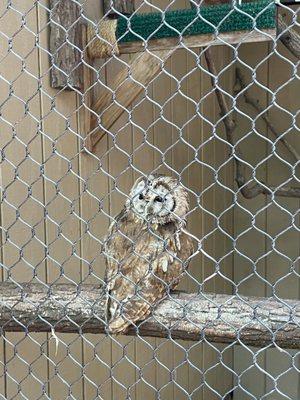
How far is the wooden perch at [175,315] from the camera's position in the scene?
1.37 m

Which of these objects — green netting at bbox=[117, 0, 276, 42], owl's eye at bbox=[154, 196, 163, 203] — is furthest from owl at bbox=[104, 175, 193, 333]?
green netting at bbox=[117, 0, 276, 42]

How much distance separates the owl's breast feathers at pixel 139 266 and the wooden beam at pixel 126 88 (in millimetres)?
456

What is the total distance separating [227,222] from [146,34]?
2.19 m

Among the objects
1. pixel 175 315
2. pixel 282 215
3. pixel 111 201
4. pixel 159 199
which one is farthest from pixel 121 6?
pixel 282 215

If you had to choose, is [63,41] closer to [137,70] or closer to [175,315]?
[137,70]

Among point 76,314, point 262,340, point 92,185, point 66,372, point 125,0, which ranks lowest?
point 66,372

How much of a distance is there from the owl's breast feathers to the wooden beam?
18.0 inches

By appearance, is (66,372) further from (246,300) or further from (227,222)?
(227,222)

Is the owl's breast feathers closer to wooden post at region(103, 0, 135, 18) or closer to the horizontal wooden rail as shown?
the horizontal wooden rail

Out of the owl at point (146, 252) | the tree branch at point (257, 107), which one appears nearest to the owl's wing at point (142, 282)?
the owl at point (146, 252)

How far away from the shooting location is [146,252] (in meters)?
1.66

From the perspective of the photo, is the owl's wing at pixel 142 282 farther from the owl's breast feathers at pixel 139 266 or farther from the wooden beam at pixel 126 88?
the wooden beam at pixel 126 88

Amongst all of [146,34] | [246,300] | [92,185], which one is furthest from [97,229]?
[246,300]

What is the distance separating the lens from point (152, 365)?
118 inches
